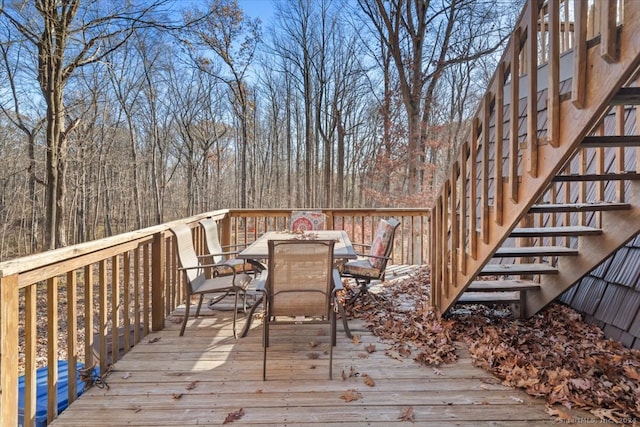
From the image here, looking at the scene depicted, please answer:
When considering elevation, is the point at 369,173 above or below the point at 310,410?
above

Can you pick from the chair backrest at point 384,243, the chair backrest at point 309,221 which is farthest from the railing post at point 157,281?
the chair backrest at point 309,221

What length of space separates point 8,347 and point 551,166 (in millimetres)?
2765

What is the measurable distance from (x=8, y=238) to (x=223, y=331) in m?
17.4

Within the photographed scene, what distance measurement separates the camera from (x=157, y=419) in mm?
1951

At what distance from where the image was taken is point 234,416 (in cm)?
197

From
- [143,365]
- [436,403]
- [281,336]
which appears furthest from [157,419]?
[436,403]

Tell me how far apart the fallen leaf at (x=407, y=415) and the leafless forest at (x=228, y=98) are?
7032 millimetres

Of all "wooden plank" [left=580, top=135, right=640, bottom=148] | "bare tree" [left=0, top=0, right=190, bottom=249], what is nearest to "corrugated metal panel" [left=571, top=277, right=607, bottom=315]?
"wooden plank" [left=580, top=135, right=640, bottom=148]

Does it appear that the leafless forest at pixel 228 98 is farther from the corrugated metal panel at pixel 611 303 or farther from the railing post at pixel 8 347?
the corrugated metal panel at pixel 611 303

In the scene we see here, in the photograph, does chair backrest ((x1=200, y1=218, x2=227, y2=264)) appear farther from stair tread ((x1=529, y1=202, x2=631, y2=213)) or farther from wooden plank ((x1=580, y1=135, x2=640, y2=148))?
wooden plank ((x1=580, y1=135, x2=640, y2=148))

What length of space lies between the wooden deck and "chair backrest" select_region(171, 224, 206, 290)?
0.56 metres

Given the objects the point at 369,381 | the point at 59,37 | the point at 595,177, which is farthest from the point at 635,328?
the point at 59,37

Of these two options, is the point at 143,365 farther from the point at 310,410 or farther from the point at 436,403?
the point at 436,403

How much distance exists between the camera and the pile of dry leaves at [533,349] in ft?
6.85
